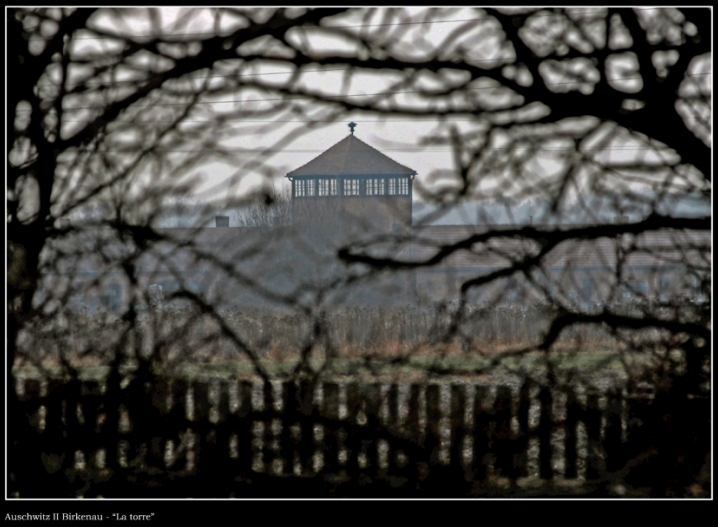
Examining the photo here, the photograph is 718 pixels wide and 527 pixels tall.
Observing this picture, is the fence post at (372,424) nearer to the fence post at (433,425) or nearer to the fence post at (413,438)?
the fence post at (413,438)

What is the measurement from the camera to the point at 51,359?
3.18m

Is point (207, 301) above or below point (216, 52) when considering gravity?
below

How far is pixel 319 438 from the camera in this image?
3146 mm

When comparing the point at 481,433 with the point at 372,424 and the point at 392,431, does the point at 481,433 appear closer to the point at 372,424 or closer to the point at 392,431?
the point at 392,431

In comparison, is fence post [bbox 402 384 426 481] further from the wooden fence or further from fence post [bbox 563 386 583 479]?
fence post [bbox 563 386 583 479]

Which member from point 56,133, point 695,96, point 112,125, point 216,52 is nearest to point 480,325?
point 695,96

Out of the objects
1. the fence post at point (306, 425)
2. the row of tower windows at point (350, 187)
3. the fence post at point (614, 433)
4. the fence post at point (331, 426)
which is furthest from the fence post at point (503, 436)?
the row of tower windows at point (350, 187)

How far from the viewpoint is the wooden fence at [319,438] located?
304cm

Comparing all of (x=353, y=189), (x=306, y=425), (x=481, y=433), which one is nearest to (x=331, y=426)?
(x=306, y=425)

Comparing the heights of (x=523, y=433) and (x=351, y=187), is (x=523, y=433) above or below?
below

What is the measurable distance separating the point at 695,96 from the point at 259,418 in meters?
2.49

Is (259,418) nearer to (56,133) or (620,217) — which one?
(56,133)

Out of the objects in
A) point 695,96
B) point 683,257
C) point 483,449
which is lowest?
point 483,449

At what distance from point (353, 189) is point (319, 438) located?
48.4 inches
